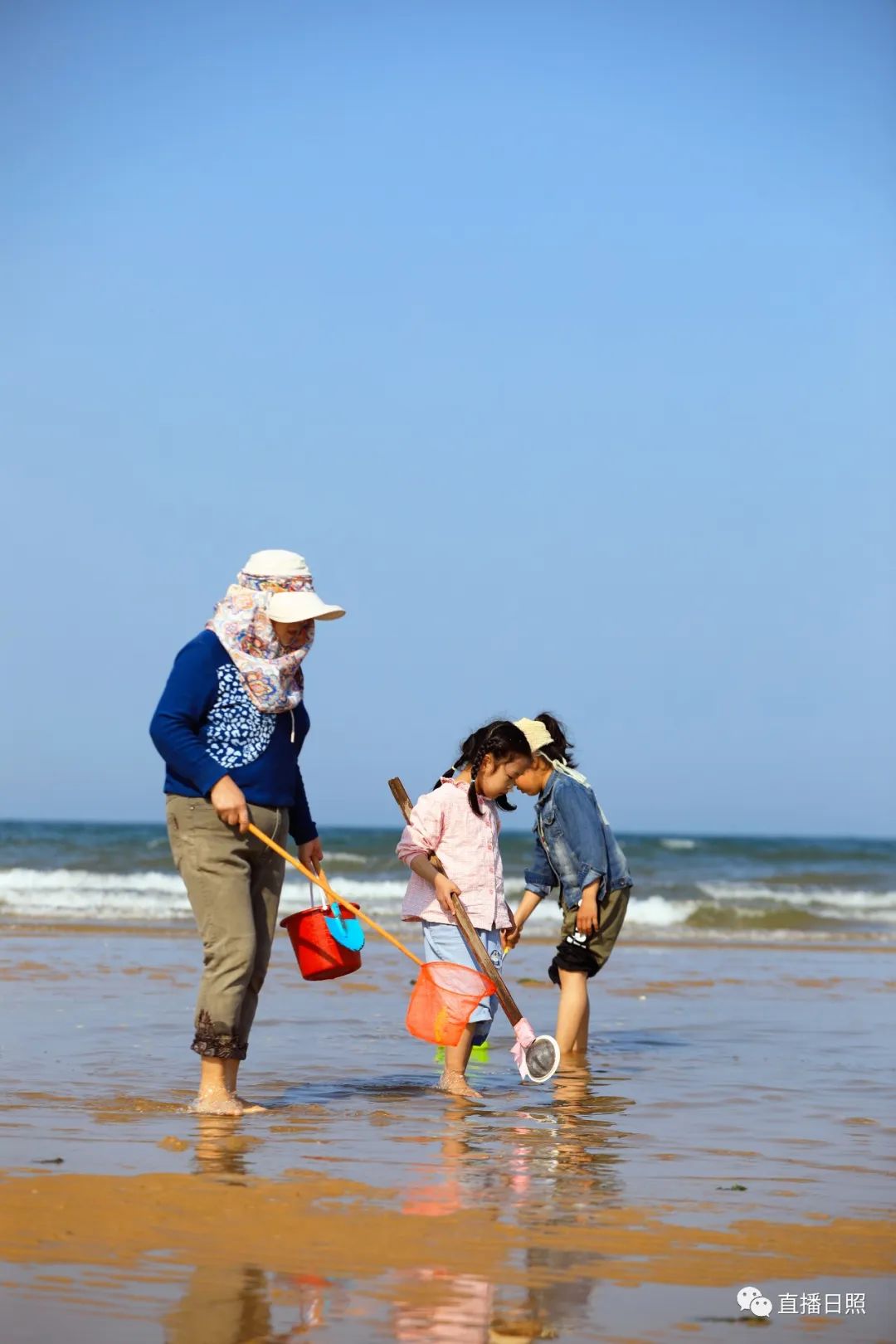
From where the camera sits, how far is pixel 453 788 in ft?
19.6

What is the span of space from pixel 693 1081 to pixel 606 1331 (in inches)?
135

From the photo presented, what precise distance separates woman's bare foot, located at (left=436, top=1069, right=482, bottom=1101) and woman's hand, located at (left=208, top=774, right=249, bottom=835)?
1.58 meters

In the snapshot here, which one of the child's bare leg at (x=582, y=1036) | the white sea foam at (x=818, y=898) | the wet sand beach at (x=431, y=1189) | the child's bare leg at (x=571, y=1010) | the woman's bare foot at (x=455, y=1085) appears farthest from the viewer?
the white sea foam at (x=818, y=898)

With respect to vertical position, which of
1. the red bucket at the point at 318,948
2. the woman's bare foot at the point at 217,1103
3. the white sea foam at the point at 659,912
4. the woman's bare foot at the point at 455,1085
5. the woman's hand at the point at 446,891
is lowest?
the white sea foam at the point at 659,912

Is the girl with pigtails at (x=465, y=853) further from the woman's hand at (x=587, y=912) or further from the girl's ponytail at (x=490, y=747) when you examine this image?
the woman's hand at (x=587, y=912)

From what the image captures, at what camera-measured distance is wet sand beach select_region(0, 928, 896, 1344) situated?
3084mm

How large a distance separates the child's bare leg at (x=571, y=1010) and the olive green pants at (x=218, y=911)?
6.38 feet

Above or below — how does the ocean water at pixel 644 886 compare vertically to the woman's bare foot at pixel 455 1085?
below

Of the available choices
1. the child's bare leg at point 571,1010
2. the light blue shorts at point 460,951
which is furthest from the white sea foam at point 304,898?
the light blue shorts at point 460,951

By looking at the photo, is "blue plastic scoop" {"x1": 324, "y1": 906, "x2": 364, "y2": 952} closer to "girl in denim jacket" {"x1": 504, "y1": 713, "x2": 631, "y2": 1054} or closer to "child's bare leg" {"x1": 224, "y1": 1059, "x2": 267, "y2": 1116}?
"child's bare leg" {"x1": 224, "y1": 1059, "x2": 267, "y2": 1116}

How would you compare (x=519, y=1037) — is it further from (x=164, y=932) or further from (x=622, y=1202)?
(x=164, y=932)

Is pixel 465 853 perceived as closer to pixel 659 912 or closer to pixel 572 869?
pixel 572 869

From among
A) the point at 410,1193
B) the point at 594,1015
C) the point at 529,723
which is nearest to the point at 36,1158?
the point at 410,1193

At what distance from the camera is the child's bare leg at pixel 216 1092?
5.07 metres
